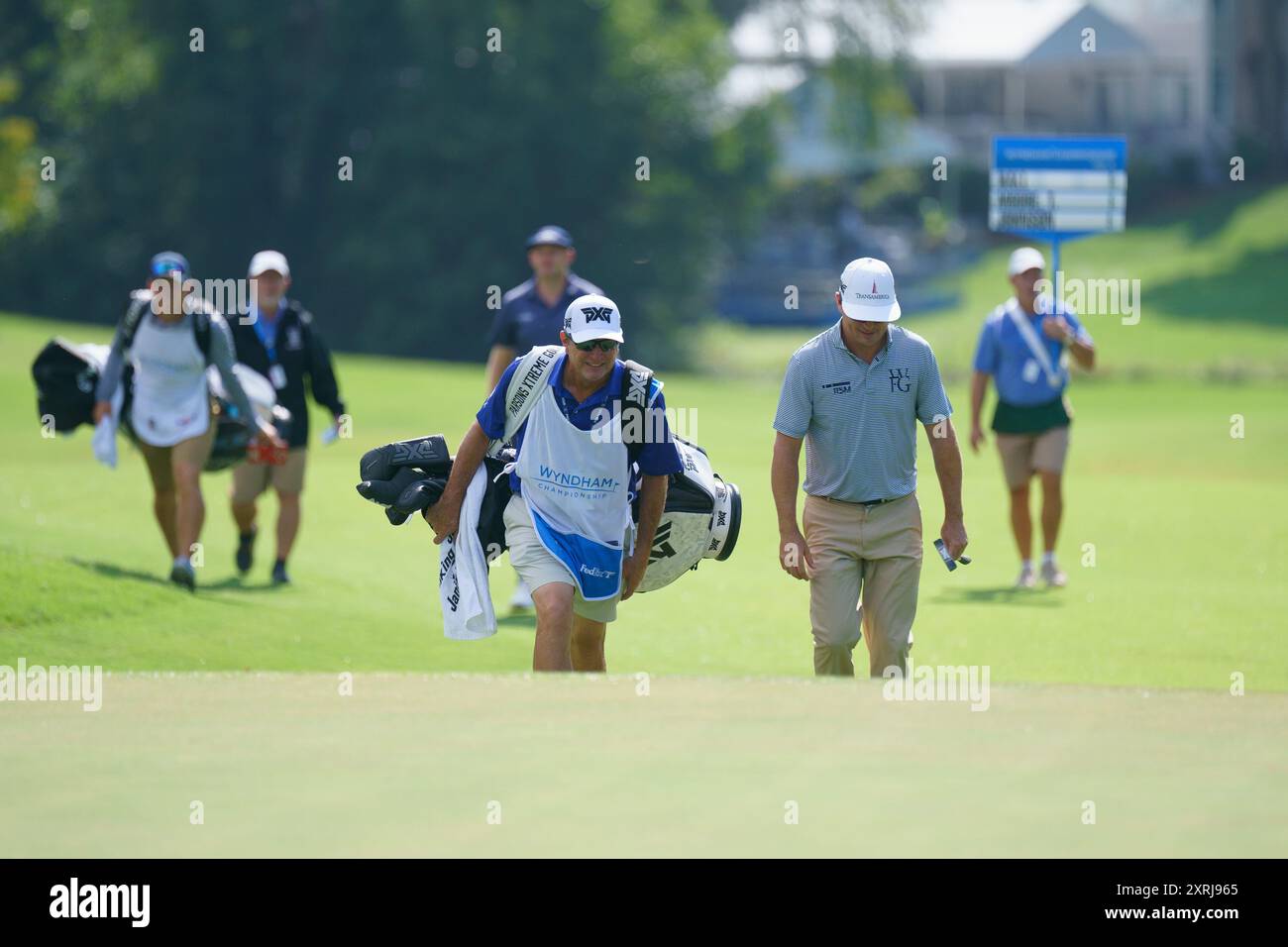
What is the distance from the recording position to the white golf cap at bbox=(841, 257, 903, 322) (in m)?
8.80

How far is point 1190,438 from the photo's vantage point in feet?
92.1

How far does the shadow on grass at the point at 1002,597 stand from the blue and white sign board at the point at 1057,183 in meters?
4.61

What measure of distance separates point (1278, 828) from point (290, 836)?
2.98 meters

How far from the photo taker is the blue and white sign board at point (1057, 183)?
18.7 m

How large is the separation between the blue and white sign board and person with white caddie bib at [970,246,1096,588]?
363cm

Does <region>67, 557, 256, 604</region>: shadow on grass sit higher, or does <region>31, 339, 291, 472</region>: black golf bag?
<region>31, 339, 291, 472</region>: black golf bag

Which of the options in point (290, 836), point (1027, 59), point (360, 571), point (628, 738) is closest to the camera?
point (290, 836)

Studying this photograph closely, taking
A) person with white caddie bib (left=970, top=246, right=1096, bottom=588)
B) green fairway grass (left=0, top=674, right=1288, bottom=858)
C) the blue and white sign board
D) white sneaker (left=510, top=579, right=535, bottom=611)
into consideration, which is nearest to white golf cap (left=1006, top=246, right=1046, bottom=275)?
person with white caddie bib (left=970, top=246, right=1096, bottom=588)

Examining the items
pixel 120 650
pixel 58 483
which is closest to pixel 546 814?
pixel 120 650

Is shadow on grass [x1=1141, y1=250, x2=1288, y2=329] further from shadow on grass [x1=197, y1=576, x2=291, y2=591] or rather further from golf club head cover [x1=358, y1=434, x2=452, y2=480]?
golf club head cover [x1=358, y1=434, x2=452, y2=480]

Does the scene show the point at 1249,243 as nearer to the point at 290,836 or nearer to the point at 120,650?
the point at 120,650

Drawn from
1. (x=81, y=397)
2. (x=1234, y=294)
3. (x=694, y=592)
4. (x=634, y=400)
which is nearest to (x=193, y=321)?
(x=81, y=397)

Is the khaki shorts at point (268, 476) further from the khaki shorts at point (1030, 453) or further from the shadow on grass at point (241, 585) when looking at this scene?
the khaki shorts at point (1030, 453)

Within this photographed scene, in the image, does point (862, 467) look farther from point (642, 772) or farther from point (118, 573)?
point (118, 573)
